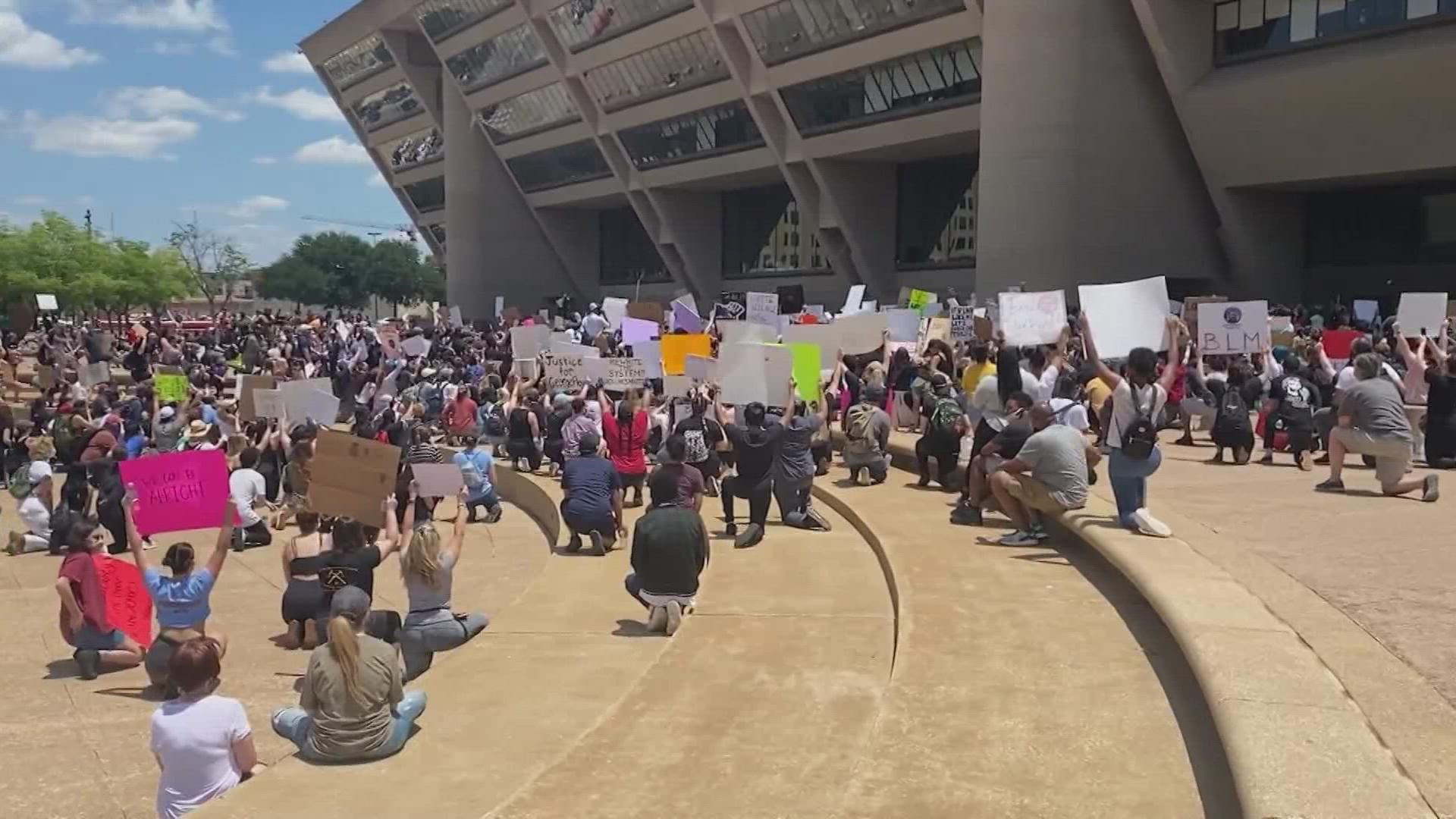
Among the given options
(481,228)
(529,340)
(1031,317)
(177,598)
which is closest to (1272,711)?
(177,598)

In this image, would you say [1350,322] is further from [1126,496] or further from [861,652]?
[861,652]

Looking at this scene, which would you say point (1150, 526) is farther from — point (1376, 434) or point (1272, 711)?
point (1272, 711)

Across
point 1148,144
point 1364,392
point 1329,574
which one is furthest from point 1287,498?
point 1148,144

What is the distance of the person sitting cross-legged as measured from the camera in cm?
771

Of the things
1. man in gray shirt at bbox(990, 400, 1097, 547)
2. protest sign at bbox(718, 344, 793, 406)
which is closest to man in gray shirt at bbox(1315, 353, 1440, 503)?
man in gray shirt at bbox(990, 400, 1097, 547)

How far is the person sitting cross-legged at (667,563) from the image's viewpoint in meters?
7.71

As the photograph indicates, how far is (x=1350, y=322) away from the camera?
87.1 feet

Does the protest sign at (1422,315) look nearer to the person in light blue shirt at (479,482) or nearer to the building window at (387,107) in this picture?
the person in light blue shirt at (479,482)

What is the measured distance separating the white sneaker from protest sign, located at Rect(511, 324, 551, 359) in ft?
37.4

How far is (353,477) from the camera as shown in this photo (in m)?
8.28

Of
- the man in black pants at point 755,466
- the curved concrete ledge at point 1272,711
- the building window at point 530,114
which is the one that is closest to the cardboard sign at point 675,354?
the man in black pants at point 755,466

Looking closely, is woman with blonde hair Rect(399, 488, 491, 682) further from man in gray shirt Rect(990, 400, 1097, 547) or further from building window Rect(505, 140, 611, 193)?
building window Rect(505, 140, 611, 193)

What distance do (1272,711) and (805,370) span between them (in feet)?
27.2

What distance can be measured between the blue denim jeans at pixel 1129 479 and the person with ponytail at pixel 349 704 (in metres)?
4.81
